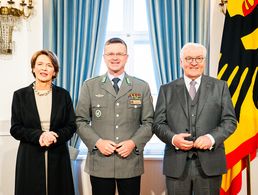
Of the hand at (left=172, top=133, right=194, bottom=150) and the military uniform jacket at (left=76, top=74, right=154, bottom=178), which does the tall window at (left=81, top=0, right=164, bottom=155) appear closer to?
the military uniform jacket at (left=76, top=74, right=154, bottom=178)

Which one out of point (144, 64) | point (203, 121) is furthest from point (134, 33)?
point (203, 121)

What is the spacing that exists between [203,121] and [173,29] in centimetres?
117

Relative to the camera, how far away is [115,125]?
6.80ft

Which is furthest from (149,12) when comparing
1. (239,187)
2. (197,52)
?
(239,187)

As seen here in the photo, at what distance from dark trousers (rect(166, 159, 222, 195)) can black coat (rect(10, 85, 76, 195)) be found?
27.3 inches

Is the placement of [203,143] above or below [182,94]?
below

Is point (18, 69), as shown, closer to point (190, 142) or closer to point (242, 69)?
point (190, 142)

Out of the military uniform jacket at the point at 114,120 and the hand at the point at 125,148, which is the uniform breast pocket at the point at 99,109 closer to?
the military uniform jacket at the point at 114,120

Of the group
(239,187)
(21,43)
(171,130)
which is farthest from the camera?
(21,43)

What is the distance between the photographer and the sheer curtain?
2.84 m

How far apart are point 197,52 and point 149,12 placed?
3.50 ft

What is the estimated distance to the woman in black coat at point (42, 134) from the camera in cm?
203

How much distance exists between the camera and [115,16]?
3053 millimetres

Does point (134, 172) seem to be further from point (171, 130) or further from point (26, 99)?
point (26, 99)
